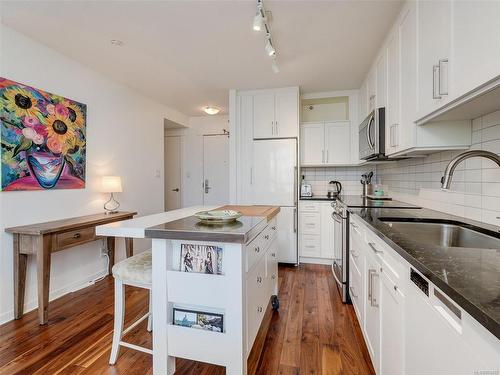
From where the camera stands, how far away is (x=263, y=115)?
363cm

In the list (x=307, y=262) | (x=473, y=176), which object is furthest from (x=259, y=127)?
(x=473, y=176)

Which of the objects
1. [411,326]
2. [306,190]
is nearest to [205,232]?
[411,326]

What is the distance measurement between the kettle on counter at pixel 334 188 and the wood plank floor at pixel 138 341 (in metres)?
1.65

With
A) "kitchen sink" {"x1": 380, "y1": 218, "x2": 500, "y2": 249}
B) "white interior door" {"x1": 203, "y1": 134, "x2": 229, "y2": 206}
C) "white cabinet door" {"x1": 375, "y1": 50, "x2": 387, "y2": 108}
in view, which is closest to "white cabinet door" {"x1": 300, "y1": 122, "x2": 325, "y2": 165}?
"white cabinet door" {"x1": 375, "y1": 50, "x2": 387, "y2": 108}

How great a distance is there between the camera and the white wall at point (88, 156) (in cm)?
214

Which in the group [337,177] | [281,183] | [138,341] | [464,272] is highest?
[337,177]

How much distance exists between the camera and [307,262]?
362 centimetres

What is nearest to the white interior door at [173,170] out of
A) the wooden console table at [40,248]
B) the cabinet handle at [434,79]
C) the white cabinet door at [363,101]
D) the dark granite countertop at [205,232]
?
the wooden console table at [40,248]

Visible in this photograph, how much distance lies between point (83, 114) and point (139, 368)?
8.37ft

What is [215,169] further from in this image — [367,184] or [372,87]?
[372,87]

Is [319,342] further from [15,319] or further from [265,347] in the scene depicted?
[15,319]

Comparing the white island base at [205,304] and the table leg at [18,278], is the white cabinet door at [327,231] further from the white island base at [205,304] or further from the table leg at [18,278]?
the table leg at [18,278]

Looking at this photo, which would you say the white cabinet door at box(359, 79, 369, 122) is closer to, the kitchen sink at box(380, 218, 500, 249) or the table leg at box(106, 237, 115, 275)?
the kitchen sink at box(380, 218, 500, 249)

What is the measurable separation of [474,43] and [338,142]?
2727 millimetres
